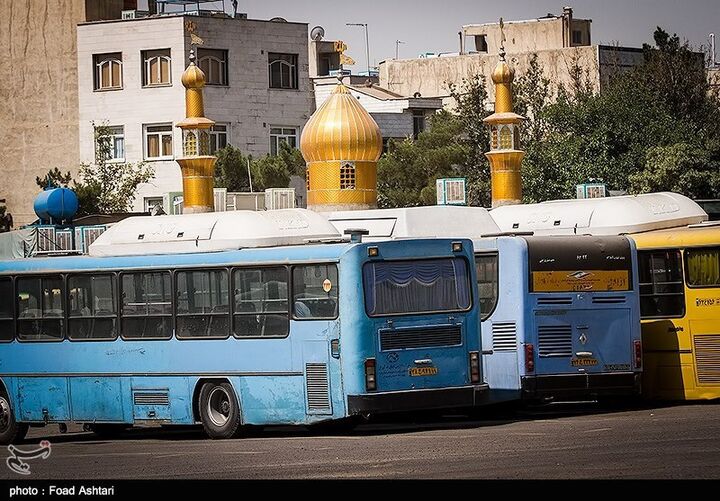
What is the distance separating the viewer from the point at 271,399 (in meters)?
22.5

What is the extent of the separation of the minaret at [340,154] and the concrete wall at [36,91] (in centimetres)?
2714

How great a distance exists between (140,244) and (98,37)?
1683 inches

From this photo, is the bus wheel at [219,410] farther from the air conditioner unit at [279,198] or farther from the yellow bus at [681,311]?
the air conditioner unit at [279,198]

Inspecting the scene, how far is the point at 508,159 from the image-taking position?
146 ft

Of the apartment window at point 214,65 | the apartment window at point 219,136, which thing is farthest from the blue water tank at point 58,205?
the apartment window at point 219,136

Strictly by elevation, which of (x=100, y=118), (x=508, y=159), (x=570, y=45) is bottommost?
(x=508, y=159)

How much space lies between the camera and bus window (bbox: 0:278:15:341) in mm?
25656

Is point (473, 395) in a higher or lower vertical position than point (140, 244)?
lower

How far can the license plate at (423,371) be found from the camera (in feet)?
72.2

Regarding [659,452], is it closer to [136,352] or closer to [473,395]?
[473,395]

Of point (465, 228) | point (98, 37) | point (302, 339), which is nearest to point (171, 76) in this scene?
point (98, 37)

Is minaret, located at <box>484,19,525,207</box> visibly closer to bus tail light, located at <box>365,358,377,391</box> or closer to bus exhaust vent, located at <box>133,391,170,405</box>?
bus exhaust vent, located at <box>133,391,170,405</box>

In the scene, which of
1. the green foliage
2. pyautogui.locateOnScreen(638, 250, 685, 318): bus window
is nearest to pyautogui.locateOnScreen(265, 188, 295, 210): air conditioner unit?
the green foliage

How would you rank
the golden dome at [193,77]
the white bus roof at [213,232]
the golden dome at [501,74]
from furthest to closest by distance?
the golden dome at [193,77] < the golden dome at [501,74] < the white bus roof at [213,232]
